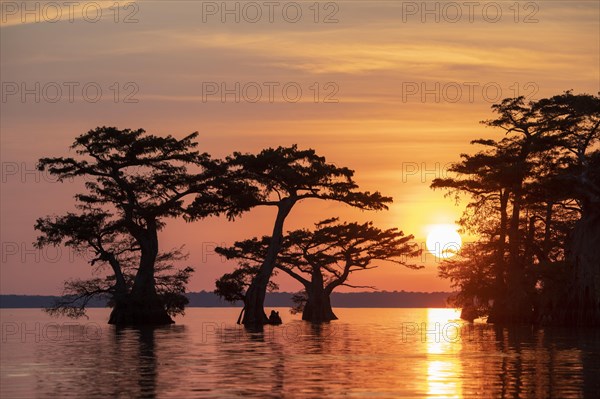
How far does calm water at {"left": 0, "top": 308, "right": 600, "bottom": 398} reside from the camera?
23.5 metres

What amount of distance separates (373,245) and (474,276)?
21466 mm

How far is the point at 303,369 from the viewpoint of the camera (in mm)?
29828

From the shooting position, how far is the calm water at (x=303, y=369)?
2352 cm

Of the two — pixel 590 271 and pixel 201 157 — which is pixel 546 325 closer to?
pixel 590 271

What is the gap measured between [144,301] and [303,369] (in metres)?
42.5

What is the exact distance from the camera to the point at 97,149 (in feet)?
234

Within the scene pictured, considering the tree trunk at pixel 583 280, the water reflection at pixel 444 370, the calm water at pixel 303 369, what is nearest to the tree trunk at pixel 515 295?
the tree trunk at pixel 583 280

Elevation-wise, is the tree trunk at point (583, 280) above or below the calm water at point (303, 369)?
above

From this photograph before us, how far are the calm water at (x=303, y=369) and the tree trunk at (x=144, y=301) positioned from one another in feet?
75.6

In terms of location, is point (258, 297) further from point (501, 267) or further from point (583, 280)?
point (583, 280)

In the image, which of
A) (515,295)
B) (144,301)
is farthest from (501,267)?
(144,301)

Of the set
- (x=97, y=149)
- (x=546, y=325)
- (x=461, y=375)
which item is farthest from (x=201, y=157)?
(x=461, y=375)

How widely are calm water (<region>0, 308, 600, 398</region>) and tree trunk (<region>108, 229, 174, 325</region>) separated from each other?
907 inches

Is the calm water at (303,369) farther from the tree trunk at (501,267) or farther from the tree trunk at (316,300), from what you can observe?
the tree trunk at (316,300)
